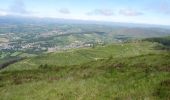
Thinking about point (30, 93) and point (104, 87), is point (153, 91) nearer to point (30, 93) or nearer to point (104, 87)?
point (104, 87)

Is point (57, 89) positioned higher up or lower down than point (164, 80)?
lower down

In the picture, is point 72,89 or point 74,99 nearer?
point 74,99

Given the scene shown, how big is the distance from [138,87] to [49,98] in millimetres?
5393

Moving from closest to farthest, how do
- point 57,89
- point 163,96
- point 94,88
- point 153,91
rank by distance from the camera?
1. point 163,96
2. point 153,91
3. point 94,88
4. point 57,89

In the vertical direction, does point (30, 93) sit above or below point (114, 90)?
below

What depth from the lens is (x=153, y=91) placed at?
54.7 ft

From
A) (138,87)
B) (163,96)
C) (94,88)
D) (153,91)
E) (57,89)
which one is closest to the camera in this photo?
(163,96)

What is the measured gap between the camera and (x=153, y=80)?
19641mm

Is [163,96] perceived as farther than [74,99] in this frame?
No

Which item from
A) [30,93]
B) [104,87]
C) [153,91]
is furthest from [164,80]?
[30,93]

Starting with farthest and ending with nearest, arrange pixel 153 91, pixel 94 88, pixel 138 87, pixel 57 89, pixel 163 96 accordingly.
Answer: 1. pixel 57 89
2. pixel 94 88
3. pixel 138 87
4. pixel 153 91
5. pixel 163 96

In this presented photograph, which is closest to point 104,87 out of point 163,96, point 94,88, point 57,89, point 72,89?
point 94,88

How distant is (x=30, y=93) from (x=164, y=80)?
9389 millimetres

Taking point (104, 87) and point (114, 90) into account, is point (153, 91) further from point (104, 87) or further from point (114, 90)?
point (104, 87)
